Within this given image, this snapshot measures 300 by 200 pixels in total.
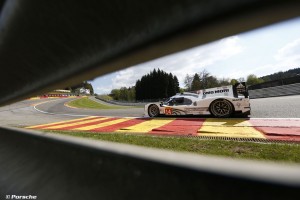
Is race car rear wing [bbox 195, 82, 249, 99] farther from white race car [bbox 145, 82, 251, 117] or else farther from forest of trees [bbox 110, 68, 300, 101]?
forest of trees [bbox 110, 68, 300, 101]

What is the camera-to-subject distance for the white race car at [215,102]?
1071cm

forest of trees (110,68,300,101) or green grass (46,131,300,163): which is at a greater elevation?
forest of trees (110,68,300,101)

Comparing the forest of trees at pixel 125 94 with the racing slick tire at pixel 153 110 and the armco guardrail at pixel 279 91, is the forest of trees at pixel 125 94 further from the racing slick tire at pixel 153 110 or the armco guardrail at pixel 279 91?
the racing slick tire at pixel 153 110

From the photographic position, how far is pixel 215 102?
1135 cm

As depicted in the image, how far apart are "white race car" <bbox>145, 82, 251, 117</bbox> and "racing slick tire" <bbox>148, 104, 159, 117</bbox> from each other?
0.78 m

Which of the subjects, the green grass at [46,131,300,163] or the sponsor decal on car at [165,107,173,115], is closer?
the green grass at [46,131,300,163]

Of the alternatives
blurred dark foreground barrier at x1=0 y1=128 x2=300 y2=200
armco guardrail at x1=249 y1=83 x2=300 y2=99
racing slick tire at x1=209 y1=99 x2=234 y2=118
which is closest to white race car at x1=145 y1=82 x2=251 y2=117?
racing slick tire at x1=209 y1=99 x2=234 y2=118

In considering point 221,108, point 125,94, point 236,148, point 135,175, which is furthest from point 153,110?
point 125,94

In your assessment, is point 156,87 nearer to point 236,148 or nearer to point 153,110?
point 153,110

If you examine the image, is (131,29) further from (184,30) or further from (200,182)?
(200,182)

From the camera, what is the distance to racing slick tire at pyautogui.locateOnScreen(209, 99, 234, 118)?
10961 mm

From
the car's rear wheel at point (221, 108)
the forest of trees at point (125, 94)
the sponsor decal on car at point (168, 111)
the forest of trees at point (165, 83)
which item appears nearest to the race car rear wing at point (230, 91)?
the car's rear wheel at point (221, 108)

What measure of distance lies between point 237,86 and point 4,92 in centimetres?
1107

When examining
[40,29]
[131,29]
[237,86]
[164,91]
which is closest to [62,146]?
[40,29]
